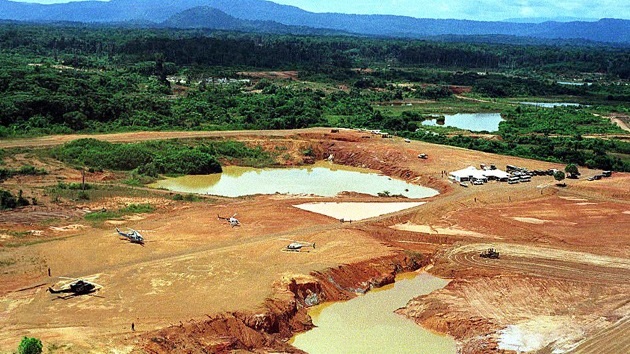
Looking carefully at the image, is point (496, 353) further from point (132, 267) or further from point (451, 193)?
point (451, 193)

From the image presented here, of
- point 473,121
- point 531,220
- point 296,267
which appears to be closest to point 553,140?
point 473,121

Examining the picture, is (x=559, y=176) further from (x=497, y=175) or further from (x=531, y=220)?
(x=531, y=220)

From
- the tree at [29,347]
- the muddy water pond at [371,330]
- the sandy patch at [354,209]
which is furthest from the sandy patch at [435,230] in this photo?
the tree at [29,347]

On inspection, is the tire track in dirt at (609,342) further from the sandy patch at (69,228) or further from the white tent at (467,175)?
the sandy patch at (69,228)

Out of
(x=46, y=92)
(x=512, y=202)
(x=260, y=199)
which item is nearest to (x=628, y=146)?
(x=512, y=202)

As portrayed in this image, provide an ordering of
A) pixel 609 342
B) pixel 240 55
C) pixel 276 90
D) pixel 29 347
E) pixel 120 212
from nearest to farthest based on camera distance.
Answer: pixel 29 347, pixel 609 342, pixel 120 212, pixel 276 90, pixel 240 55

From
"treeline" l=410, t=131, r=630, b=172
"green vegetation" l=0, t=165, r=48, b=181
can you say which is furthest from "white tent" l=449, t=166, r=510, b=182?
"green vegetation" l=0, t=165, r=48, b=181
